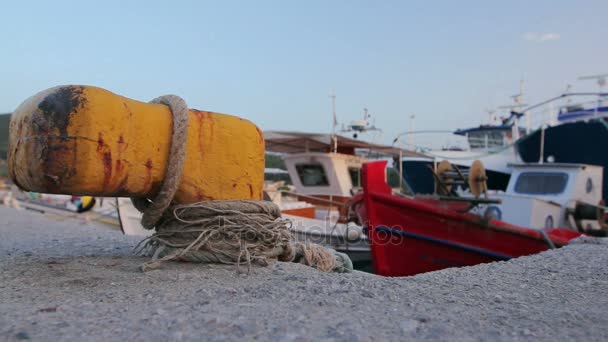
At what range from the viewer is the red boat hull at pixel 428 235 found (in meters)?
7.02

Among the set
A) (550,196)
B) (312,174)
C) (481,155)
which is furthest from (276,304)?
(481,155)

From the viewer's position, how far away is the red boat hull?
7023 millimetres

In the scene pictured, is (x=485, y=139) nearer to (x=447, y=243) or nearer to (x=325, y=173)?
(x=325, y=173)

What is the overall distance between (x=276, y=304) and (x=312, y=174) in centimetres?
987

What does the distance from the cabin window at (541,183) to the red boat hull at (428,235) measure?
2239 mm

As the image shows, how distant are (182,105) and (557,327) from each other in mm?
2111

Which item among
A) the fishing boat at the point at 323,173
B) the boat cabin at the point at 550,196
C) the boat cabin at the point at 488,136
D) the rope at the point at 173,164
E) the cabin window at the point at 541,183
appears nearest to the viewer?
the rope at the point at 173,164

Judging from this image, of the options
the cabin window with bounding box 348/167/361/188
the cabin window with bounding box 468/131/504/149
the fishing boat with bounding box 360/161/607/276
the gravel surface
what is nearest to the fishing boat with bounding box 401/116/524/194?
the cabin window with bounding box 468/131/504/149

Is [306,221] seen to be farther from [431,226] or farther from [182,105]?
[182,105]

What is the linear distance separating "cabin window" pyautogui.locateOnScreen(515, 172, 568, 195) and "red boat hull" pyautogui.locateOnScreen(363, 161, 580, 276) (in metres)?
2.24

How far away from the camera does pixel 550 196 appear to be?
9203 millimetres

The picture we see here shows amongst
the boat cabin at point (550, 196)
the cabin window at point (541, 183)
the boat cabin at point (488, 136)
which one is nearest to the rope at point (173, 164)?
the boat cabin at point (550, 196)

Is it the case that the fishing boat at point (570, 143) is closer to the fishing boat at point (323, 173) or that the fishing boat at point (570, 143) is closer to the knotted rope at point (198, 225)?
the fishing boat at point (323, 173)

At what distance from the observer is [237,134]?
2918 mm
